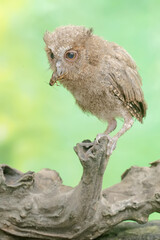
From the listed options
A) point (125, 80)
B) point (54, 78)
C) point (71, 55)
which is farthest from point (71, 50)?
point (125, 80)

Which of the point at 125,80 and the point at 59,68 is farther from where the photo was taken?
the point at 125,80

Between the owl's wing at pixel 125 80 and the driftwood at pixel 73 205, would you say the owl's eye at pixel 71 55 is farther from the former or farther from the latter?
the driftwood at pixel 73 205

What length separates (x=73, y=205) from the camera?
1.95 metres

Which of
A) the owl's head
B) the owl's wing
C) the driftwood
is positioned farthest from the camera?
the owl's wing

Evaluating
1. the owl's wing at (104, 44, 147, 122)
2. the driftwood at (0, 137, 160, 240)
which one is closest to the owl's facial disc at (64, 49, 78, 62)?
the owl's wing at (104, 44, 147, 122)

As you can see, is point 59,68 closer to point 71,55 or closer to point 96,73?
point 71,55

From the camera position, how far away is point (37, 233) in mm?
2027

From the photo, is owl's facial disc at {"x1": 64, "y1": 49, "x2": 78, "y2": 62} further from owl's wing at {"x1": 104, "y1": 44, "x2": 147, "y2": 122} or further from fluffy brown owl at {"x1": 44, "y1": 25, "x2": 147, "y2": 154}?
owl's wing at {"x1": 104, "y1": 44, "x2": 147, "y2": 122}

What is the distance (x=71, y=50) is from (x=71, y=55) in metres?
0.03

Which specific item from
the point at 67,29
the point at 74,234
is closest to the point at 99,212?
the point at 74,234

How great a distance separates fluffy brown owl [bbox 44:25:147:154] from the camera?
81.8 inches

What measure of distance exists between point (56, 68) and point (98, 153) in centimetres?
53

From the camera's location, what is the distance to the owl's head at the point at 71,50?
205cm

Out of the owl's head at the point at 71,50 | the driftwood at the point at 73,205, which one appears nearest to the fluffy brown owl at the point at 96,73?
the owl's head at the point at 71,50
